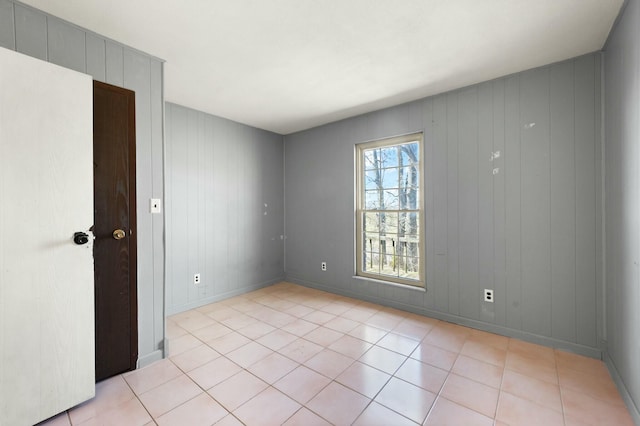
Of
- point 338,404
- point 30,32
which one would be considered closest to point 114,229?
point 30,32

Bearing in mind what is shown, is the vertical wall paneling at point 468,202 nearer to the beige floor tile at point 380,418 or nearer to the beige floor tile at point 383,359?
the beige floor tile at point 383,359

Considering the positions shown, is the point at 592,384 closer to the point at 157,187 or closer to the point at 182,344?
the point at 182,344

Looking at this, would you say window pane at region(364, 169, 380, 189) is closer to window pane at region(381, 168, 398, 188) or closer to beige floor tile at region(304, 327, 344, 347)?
window pane at region(381, 168, 398, 188)

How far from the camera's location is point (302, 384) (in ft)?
6.46

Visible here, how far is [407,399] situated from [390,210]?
226 cm

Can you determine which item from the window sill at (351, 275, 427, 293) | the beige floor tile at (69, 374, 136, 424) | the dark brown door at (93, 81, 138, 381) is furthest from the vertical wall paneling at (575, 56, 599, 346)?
the dark brown door at (93, 81, 138, 381)

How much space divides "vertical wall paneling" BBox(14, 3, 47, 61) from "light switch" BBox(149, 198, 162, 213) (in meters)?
1.16

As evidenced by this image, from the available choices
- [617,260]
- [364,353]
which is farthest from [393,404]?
[617,260]

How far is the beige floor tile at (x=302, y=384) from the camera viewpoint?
6.07ft

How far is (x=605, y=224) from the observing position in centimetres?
223

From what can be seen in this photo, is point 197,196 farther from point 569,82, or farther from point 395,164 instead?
point 569,82

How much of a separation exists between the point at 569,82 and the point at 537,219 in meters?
1.24

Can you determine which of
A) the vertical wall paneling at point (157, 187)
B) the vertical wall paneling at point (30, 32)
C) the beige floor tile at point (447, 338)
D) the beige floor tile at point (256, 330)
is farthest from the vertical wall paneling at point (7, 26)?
the beige floor tile at point (447, 338)

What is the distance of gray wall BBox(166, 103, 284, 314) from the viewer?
3.41 metres
